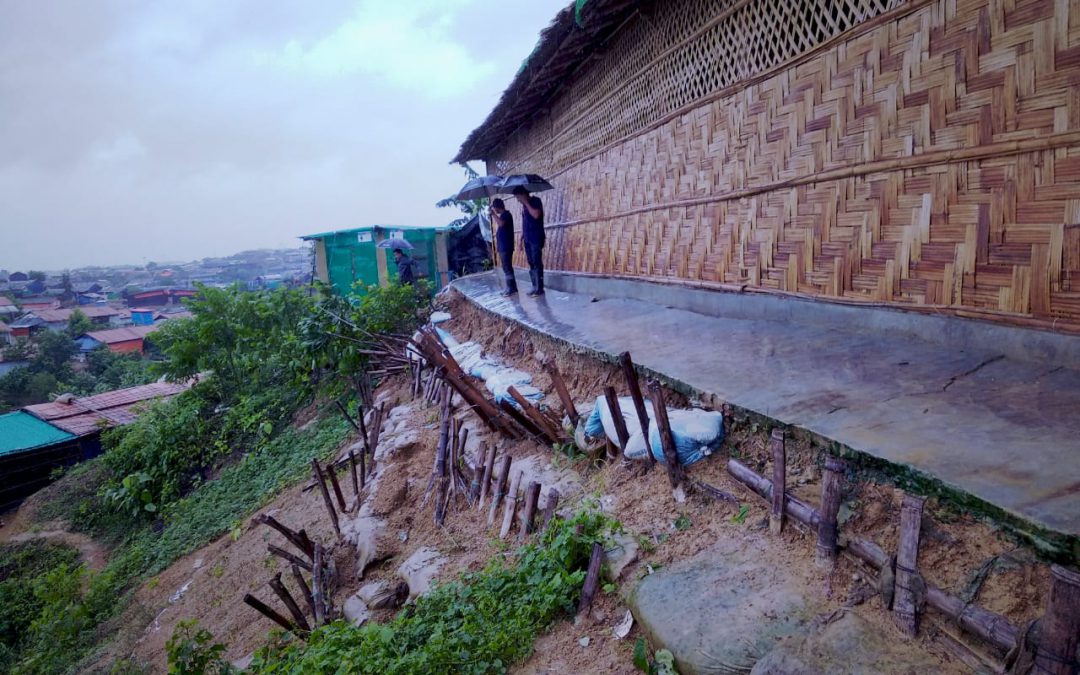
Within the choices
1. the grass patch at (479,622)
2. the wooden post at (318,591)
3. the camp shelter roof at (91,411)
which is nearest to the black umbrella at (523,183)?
the wooden post at (318,591)

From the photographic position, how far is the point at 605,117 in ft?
25.9

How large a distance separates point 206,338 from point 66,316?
33203 mm

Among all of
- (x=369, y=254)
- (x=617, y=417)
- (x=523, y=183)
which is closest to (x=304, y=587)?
(x=617, y=417)

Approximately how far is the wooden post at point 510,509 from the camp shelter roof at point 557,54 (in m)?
4.77

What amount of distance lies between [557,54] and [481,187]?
2.44 m

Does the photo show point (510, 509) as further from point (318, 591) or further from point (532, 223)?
point (532, 223)

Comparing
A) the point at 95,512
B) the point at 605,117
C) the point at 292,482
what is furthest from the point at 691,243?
the point at 95,512

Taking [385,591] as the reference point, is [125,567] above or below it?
below

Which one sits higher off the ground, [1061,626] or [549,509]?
[1061,626]

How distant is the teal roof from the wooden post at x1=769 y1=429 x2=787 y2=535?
1890 centimetres

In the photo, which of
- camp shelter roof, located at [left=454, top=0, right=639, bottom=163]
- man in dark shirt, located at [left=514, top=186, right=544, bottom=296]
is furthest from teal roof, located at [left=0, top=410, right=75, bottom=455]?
man in dark shirt, located at [left=514, top=186, right=544, bottom=296]

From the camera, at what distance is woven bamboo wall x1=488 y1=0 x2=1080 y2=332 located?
287cm

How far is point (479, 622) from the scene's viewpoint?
8.70 ft

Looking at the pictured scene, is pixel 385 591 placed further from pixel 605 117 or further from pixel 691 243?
pixel 605 117
